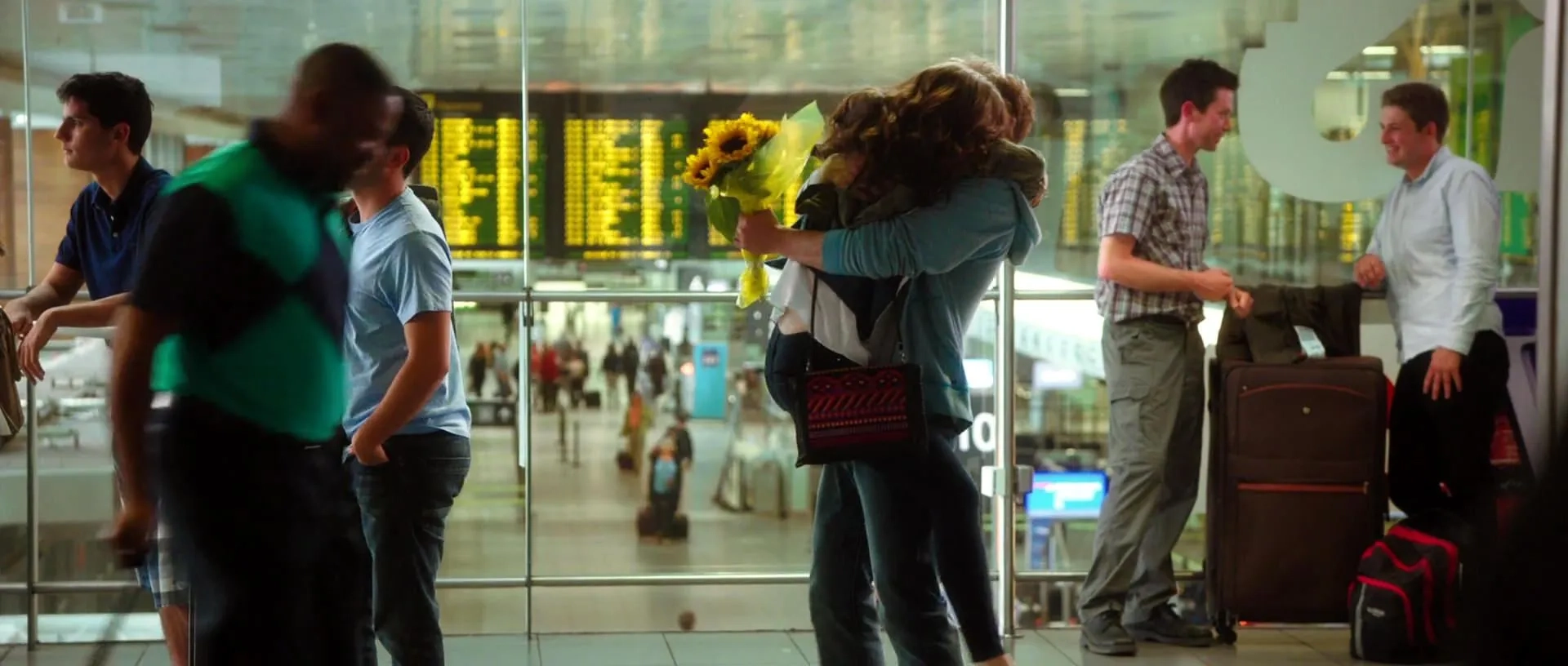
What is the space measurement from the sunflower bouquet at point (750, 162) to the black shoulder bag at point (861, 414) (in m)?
0.39

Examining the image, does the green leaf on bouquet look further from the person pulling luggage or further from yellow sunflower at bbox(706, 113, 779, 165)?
the person pulling luggage

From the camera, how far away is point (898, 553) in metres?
3.27

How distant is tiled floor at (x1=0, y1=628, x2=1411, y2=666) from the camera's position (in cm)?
503

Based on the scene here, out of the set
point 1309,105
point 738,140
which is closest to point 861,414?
point 738,140

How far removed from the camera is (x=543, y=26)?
5.50 m

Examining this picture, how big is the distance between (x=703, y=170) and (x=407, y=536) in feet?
3.10

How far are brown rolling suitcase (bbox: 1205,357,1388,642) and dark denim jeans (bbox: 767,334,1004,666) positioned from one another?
6.09ft

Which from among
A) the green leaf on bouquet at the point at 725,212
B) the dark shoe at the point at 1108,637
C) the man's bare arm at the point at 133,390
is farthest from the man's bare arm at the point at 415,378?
the dark shoe at the point at 1108,637

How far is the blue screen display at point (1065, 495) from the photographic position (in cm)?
579

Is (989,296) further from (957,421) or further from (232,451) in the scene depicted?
(232,451)

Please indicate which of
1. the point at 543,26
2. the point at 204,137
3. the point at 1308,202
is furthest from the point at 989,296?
the point at 204,137

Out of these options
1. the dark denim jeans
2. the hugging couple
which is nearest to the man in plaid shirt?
the hugging couple

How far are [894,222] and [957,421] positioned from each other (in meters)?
0.45

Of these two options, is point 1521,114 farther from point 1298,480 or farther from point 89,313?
point 89,313
